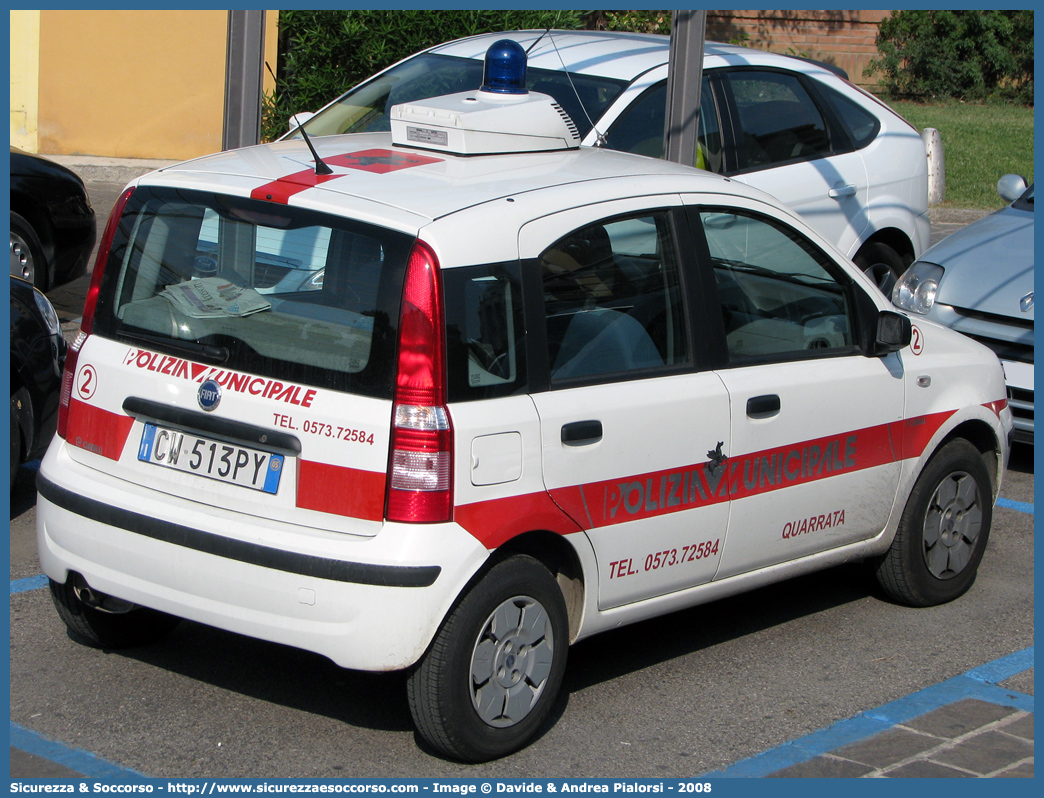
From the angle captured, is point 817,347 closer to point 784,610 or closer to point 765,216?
point 765,216

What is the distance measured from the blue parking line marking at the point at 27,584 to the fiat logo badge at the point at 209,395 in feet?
5.79

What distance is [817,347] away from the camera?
15.7ft

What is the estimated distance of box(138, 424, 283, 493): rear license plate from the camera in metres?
3.69

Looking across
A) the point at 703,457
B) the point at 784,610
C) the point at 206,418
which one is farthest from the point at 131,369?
the point at 784,610

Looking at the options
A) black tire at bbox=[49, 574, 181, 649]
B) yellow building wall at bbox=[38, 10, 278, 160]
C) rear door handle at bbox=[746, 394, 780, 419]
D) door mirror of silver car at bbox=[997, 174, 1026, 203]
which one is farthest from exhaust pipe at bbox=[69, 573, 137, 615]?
yellow building wall at bbox=[38, 10, 278, 160]

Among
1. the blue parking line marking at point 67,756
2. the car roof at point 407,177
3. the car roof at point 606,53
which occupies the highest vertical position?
the car roof at point 606,53

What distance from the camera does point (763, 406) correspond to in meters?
4.42

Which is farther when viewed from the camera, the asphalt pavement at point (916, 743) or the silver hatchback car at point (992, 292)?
the silver hatchback car at point (992, 292)

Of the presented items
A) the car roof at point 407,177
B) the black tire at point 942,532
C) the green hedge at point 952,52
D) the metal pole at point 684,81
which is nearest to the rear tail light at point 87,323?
the car roof at point 407,177

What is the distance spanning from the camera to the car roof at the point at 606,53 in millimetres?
7605

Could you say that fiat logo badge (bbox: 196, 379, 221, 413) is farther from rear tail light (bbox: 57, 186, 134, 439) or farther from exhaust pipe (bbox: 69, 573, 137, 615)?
exhaust pipe (bbox: 69, 573, 137, 615)

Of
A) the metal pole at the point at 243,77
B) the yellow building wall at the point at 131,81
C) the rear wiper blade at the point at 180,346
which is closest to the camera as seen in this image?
the rear wiper blade at the point at 180,346

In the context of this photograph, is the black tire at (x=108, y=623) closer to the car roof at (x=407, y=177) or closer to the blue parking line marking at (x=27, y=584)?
the blue parking line marking at (x=27, y=584)

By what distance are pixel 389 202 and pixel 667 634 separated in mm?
2151
